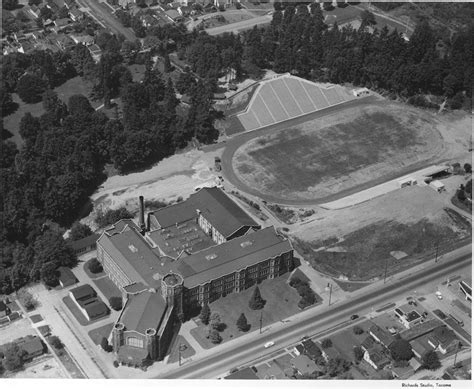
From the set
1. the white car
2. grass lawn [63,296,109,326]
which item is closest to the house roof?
grass lawn [63,296,109,326]

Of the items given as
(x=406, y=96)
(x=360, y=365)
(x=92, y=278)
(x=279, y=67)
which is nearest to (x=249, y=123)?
(x=279, y=67)

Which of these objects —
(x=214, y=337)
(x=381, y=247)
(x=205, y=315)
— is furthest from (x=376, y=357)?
(x=381, y=247)

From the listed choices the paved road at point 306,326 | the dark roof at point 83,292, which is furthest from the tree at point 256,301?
the dark roof at point 83,292

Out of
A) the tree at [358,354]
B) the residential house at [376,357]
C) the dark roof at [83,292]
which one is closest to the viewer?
the residential house at [376,357]

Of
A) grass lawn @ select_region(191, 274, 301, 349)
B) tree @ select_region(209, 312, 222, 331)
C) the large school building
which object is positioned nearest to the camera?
the large school building

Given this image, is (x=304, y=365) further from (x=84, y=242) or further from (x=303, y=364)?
(x=84, y=242)

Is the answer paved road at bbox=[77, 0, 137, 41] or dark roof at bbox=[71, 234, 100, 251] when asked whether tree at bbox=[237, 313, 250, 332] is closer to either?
dark roof at bbox=[71, 234, 100, 251]

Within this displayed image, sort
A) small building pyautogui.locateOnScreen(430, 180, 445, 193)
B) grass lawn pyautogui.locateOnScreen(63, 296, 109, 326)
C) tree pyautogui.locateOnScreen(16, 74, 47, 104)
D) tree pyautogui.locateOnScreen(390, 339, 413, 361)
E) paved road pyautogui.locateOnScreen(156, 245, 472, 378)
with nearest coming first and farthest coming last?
paved road pyautogui.locateOnScreen(156, 245, 472, 378), tree pyautogui.locateOnScreen(390, 339, 413, 361), grass lawn pyautogui.locateOnScreen(63, 296, 109, 326), small building pyautogui.locateOnScreen(430, 180, 445, 193), tree pyautogui.locateOnScreen(16, 74, 47, 104)

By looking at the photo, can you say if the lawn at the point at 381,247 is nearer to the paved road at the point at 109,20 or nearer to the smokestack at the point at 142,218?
the smokestack at the point at 142,218
